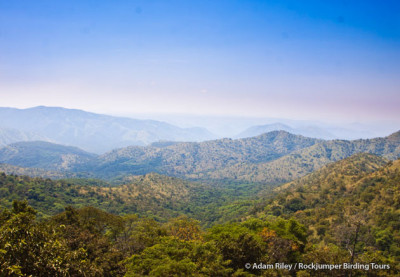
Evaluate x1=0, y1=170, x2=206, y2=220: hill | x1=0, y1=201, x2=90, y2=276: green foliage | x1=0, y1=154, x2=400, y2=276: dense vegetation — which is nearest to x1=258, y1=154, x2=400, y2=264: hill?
x1=0, y1=154, x2=400, y2=276: dense vegetation

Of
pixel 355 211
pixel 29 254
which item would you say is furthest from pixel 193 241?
pixel 355 211

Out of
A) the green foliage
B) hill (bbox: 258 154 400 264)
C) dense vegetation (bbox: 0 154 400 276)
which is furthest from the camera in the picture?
hill (bbox: 258 154 400 264)

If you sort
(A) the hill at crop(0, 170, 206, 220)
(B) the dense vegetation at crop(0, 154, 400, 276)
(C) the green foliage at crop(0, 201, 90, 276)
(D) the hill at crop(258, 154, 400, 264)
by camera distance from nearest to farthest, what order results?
(C) the green foliage at crop(0, 201, 90, 276), (B) the dense vegetation at crop(0, 154, 400, 276), (D) the hill at crop(258, 154, 400, 264), (A) the hill at crop(0, 170, 206, 220)

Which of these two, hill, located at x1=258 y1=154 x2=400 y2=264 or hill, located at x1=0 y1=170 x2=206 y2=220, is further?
hill, located at x1=0 y1=170 x2=206 y2=220

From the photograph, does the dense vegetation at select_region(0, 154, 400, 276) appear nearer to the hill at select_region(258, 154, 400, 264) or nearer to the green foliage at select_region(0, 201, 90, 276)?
the green foliage at select_region(0, 201, 90, 276)

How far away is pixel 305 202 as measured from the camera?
149m

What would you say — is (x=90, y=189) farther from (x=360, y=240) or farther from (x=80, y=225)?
(x=360, y=240)

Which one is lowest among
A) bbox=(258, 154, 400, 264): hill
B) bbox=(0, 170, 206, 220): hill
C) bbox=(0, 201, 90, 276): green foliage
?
bbox=(0, 170, 206, 220): hill

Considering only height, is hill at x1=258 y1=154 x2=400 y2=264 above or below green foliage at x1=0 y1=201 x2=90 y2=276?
below

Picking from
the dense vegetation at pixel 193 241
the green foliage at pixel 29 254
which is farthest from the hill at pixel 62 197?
the green foliage at pixel 29 254

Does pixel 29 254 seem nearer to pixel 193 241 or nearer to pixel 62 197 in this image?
pixel 193 241

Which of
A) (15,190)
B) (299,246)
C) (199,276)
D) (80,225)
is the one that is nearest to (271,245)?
(299,246)

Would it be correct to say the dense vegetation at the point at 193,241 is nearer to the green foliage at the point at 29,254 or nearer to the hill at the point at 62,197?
the green foliage at the point at 29,254

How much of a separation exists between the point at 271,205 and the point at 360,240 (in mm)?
75582
